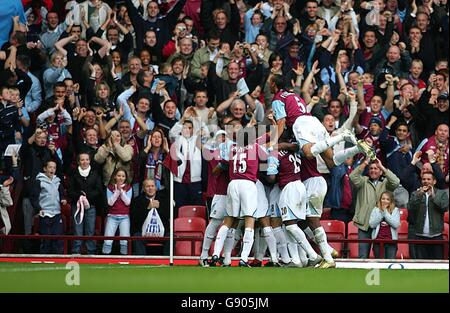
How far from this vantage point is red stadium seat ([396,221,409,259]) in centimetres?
1772

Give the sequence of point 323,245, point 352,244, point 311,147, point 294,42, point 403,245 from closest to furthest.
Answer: point 311,147 < point 323,245 < point 352,244 < point 403,245 < point 294,42

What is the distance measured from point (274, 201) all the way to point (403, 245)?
285 cm

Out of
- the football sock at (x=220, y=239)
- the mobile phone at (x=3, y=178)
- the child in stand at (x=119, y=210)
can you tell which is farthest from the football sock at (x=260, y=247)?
the mobile phone at (x=3, y=178)

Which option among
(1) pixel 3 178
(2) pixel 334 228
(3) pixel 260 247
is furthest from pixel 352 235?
(1) pixel 3 178

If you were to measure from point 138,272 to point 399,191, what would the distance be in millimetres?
5583

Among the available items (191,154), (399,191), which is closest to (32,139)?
(191,154)

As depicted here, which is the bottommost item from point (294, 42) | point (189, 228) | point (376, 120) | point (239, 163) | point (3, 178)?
point (189, 228)

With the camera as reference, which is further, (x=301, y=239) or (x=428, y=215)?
(x=428, y=215)

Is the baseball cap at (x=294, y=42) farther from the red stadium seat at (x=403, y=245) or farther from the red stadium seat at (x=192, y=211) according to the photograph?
the red stadium seat at (x=403, y=245)

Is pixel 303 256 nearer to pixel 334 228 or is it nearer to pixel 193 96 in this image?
pixel 334 228

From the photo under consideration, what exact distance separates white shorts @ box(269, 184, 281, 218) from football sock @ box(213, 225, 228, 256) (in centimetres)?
75

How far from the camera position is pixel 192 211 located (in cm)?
1820

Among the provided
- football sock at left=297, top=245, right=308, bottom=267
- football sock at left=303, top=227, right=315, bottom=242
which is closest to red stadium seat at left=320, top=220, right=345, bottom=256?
football sock at left=297, top=245, right=308, bottom=267

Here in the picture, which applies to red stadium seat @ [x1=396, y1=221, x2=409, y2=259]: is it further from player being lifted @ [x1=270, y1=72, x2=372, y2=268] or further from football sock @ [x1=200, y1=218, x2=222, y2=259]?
football sock @ [x1=200, y1=218, x2=222, y2=259]
